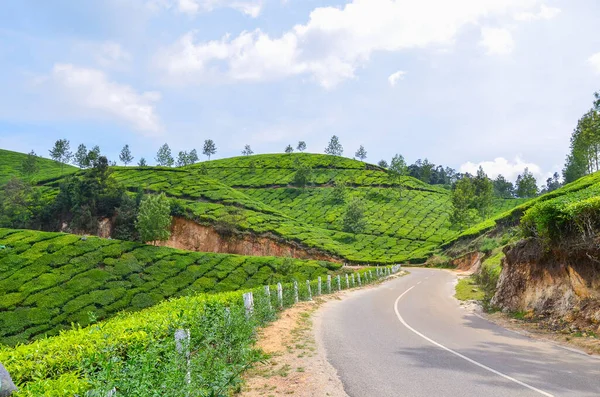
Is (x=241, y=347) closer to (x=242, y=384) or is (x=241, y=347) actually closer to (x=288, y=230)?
(x=242, y=384)

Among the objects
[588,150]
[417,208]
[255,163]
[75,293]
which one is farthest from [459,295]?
[255,163]

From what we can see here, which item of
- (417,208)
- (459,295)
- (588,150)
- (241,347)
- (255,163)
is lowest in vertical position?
(459,295)

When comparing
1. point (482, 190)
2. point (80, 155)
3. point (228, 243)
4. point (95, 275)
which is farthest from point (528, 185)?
point (80, 155)

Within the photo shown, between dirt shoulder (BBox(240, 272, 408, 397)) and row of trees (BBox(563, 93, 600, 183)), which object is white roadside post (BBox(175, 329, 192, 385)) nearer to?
dirt shoulder (BBox(240, 272, 408, 397))

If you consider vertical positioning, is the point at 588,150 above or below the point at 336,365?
above

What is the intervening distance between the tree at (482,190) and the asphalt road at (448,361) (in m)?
68.8

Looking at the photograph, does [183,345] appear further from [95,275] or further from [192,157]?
[192,157]

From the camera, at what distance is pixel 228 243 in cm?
6562

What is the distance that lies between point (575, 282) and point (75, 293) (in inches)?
1586

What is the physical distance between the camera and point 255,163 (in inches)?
5669

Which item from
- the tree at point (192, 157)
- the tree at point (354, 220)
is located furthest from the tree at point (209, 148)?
the tree at point (354, 220)

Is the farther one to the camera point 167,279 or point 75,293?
point 167,279

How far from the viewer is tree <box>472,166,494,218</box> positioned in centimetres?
7594

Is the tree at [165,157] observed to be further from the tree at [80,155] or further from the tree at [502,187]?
the tree at [502,187]
